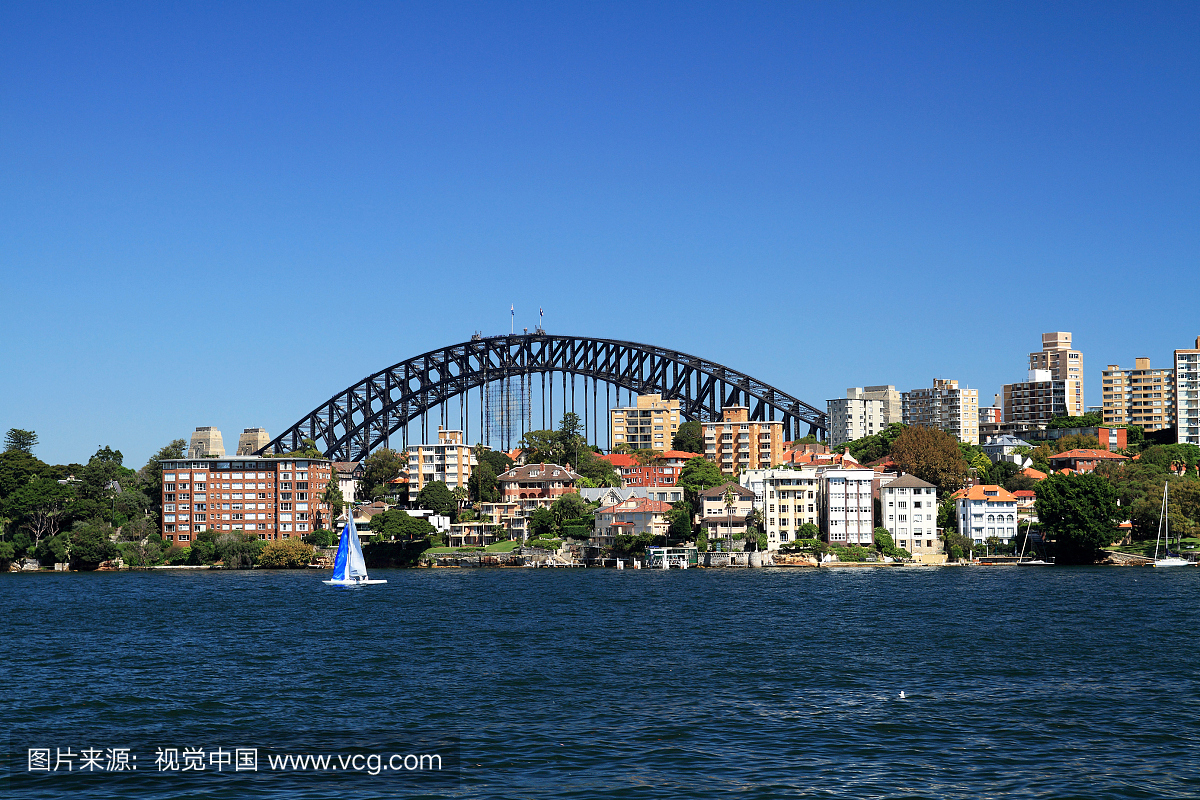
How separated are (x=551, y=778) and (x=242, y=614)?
47.7 meters

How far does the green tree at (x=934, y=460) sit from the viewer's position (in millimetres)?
133750

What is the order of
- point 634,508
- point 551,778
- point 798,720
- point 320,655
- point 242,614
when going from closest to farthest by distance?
point 551,778, point 798,720, point 320,655, point 242,614, point 634,508

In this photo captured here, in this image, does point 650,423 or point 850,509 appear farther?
point 650,423

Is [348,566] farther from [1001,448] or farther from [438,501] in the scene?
[1001,448]

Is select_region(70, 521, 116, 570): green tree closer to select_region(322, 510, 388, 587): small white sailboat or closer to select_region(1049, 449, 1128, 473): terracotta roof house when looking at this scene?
select_region(322, 510, 388, 587): small white sailboat

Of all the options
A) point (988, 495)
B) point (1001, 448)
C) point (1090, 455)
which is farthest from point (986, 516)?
point (1001, 448)

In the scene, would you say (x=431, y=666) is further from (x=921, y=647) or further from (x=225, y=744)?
(x=921, y=647)

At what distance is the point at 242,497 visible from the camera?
5492 inches

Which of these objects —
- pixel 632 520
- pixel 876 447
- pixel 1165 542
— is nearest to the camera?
pixel 1165 542

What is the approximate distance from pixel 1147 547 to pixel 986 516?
14.8 meters

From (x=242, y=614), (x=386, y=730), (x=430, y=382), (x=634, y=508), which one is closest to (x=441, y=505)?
(x=634, y=508)

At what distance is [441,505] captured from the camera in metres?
141

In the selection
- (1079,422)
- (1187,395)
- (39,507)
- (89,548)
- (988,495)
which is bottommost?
(89,548)

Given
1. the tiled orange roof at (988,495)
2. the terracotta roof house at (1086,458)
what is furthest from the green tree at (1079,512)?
the terracotta roof house at (1086,458)
